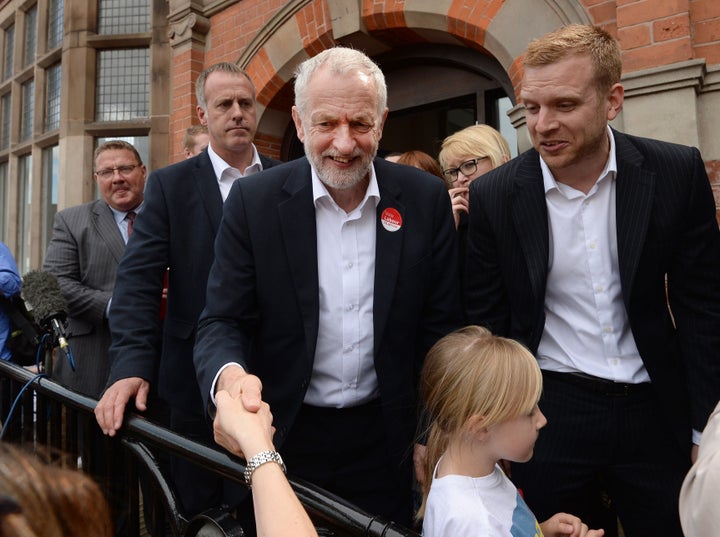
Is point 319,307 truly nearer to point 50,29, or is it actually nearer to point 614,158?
point 614,158

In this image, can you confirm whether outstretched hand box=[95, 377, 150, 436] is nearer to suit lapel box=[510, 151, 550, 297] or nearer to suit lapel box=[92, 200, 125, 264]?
suit lapel box=[510, 151, 550, 297]

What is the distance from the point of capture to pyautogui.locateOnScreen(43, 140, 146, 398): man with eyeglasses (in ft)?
9.41

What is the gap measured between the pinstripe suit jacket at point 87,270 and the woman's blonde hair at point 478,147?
1710mm

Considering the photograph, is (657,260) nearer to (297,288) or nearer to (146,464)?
(297,288)

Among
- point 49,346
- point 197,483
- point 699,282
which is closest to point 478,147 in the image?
point 699,282

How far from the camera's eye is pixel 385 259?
5.25ft

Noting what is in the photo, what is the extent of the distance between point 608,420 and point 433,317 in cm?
58

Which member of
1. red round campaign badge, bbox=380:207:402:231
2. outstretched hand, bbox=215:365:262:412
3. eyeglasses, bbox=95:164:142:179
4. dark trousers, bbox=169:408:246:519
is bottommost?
dark trousers, bbox=169:408:246:519

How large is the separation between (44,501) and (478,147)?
7.19 feet

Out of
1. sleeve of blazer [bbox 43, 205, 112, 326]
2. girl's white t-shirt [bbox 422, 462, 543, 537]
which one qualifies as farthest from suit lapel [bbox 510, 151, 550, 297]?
sleeve of blazer [bbox 43, 205, 112, 326]

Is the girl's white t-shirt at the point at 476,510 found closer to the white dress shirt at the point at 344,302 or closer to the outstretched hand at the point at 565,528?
the outstretched hand at the point at 565,528

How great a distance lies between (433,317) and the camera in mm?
1717

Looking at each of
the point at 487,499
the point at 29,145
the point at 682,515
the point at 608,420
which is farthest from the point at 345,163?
the point at 29,145

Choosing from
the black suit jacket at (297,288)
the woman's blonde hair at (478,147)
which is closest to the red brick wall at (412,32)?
the woman's blonde hair at (478,147)
